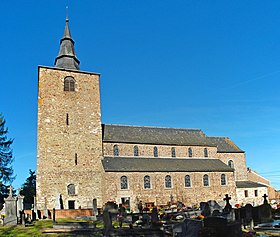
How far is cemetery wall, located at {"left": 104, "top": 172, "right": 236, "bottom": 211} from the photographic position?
95.5 ft

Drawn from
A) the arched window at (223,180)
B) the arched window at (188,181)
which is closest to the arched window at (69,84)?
the arched window at (188,181)

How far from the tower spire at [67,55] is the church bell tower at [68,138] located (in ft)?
0.35

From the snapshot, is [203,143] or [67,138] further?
[203,143]

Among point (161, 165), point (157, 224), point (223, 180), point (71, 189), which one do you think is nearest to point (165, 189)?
point (161, 165)

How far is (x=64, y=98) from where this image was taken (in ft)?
100

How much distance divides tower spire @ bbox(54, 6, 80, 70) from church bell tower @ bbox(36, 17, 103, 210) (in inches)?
4.2

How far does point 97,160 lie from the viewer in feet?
98.4

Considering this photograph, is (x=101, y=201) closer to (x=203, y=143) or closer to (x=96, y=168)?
(x=96, y=168)

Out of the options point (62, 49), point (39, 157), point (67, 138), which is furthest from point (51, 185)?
point (62, 49)

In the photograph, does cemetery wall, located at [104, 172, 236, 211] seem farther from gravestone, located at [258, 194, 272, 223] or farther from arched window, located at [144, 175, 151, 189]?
gravestone, located at [258, 194, 272, 223]

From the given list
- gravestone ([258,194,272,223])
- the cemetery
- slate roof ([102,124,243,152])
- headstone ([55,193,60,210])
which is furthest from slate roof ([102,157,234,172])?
gravestone ([258,194,272,223])

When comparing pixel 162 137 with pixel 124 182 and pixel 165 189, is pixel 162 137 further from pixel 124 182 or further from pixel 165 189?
pixel 124 182

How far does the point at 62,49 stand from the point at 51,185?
49.7 ft

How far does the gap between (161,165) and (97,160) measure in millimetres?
7260
